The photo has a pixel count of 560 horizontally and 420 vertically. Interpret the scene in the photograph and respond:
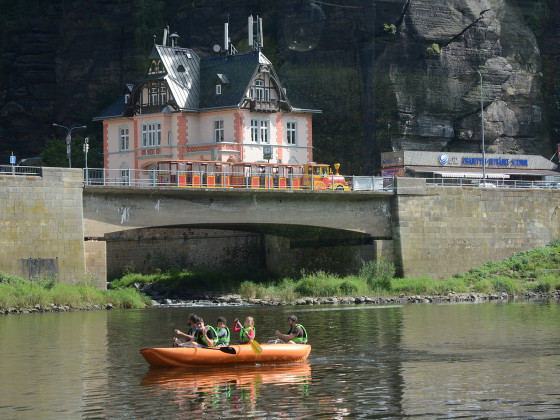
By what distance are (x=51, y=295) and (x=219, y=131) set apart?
2984cm

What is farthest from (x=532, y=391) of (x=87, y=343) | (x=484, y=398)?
(x=87, y=343)

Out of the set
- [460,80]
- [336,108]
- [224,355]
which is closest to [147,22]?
[336,108]

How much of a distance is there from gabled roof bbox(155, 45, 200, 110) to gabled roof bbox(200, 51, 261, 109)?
541 mm

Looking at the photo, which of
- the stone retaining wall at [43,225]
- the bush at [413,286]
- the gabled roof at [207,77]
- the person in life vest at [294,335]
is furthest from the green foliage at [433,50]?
the person in life vest at [294,335]

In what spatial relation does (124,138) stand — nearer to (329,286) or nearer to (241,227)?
(241,227)

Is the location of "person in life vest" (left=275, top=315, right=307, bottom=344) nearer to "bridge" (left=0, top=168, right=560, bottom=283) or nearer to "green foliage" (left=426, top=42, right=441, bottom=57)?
"bridge" (left=0, top=168, right=560, bottom=283)

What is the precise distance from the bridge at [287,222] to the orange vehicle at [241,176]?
1.48 meters

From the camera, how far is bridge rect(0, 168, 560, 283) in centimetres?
6003

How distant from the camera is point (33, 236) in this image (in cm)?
5969

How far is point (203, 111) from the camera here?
8550cm

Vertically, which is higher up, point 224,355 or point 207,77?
point 207,77

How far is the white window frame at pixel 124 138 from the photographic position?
88.2 metres

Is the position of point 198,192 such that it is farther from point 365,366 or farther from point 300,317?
point 365,366

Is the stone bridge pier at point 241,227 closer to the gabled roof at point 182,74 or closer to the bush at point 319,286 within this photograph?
the bush at point 319,286
